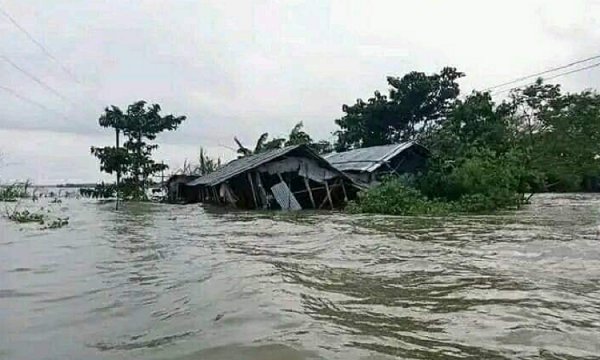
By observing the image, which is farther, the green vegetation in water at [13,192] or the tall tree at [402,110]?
the tall tree at [402,110]

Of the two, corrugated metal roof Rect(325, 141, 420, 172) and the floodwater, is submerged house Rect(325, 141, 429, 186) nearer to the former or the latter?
corrugated metal roof Rect(325, 141, 420, 172)

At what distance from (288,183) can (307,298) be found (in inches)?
677

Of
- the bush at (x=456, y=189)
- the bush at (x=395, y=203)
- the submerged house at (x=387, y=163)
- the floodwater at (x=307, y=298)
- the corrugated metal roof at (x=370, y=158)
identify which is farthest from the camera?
the submerged house at (x=387, y=163)

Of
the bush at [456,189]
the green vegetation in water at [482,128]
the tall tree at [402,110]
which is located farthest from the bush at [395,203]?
the tall tree at [402,110]

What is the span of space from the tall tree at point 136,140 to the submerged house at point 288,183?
1140 cm

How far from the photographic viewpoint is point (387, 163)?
24.2 metres

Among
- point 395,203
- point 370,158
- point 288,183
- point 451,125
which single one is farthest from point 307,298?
point 451,125

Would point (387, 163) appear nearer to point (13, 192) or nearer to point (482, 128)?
point (482, 128)

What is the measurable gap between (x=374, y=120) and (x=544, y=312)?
32.5 metres

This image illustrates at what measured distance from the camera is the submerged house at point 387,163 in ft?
78.5

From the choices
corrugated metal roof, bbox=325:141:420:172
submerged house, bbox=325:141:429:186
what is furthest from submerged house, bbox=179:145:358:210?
corrugated metal roof, bbox=325:141:420:172

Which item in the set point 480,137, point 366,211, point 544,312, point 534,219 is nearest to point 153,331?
point 544,312

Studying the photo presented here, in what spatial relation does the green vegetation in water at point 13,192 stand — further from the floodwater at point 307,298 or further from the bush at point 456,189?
the floodwater at point 307,298

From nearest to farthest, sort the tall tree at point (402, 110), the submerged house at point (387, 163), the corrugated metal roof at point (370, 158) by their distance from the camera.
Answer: the corrugated metal roof at point (370, 158) → the submerged house at point (387, 163) → the tall tree at point (402, 110)
